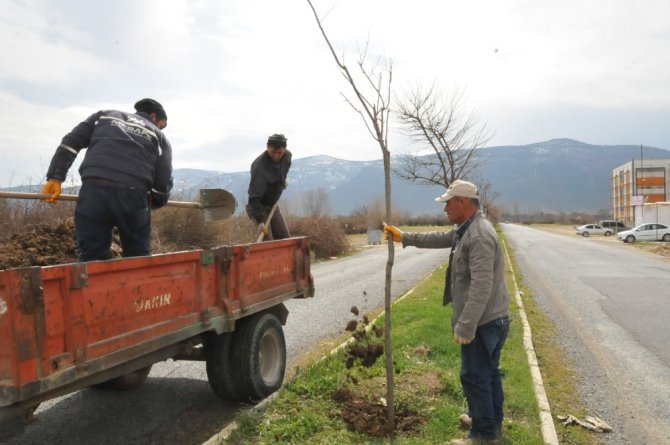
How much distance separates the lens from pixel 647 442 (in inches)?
179

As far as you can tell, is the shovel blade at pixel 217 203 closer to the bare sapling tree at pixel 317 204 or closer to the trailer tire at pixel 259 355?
the trailer tire at pixel 259 355

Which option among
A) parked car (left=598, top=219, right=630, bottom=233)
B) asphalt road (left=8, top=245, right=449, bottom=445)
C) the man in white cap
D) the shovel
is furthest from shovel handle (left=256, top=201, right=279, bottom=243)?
parked car (left=598, top=219, right=630, bottom=233)

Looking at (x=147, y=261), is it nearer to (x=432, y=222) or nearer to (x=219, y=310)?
(x=219, y=310)

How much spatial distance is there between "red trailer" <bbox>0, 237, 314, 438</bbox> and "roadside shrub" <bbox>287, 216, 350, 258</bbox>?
2246 cm

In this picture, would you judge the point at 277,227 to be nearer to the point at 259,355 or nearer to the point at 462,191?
the point at 259,355

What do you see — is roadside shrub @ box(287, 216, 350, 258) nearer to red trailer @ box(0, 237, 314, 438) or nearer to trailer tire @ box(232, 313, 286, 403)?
trailer tire @ box(232, 313, 286, 403)

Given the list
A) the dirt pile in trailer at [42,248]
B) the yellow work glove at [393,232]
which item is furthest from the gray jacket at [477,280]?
the dirt pile in trailer at [42,248]

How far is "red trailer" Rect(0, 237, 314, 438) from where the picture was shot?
2641mm

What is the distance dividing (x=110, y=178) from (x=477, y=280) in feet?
9.08

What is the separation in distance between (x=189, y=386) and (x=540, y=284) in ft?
39.1

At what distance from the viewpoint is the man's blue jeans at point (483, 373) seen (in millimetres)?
3828

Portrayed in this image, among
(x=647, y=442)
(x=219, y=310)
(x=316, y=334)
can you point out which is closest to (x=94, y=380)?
(x=219, y=310)

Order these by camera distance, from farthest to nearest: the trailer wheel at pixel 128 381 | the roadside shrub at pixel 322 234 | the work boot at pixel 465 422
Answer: the roadside shrub at pixel 322 234 → the trailer wheel at pixel 128 381 → the work boot at pixel 465 422

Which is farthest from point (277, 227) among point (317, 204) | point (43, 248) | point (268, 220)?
point (317, 204)
